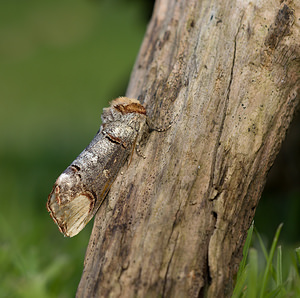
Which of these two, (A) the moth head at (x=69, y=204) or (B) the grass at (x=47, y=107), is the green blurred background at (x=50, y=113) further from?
(A) the moth head at (x=69, y=204)

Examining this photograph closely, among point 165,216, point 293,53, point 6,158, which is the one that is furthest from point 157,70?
point 6,158

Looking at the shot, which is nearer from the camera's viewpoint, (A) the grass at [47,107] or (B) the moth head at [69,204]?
(B) the moth head at [69,204]

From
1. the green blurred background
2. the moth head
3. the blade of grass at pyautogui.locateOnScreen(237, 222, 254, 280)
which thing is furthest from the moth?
the blade of grass at pyautogui.locateOnScreen(237, 222, 254, 280)

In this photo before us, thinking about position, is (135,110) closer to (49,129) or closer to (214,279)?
(214,279)

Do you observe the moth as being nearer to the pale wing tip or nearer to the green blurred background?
the pale wing tip

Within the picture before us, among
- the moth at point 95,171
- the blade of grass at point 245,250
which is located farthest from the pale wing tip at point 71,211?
the blade of grass at point 245,250
